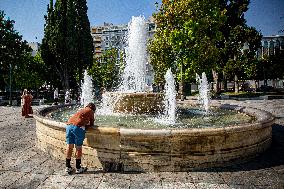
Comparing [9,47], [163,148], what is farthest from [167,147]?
[9,47]

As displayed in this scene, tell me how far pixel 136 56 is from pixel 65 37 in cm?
2246

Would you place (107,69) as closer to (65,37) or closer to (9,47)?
(65,37)

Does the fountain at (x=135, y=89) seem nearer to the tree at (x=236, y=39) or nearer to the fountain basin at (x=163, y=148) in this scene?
the fountain basin at (x=163, y=148)

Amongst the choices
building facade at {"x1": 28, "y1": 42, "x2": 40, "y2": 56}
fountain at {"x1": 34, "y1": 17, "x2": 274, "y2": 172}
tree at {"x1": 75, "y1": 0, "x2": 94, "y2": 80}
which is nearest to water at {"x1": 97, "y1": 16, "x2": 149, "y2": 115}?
fountain at {"x1": 34, "y1": 17, "x2": 274, "y2": 172}

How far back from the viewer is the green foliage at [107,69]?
2296 inches

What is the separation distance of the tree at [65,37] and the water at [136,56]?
821 inches

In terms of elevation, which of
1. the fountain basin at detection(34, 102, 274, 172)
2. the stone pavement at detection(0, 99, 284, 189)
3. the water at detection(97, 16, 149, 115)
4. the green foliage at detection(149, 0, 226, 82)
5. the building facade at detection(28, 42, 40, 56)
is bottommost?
the stone pavement at detection(0, 99, 284, 189)

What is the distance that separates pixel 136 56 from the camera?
16500 millimetres

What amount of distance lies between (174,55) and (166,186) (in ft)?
88.6

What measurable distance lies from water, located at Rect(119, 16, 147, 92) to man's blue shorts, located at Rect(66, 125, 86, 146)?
357 inches

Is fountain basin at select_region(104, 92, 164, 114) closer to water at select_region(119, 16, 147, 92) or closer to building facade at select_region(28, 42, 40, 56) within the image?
water at select_region(119, 16, 147, 92)

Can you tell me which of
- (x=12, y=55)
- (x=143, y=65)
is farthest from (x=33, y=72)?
(x=143, y=65)

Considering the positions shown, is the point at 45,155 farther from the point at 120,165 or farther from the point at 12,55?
the point at 12,55

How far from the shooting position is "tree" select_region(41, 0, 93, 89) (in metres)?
35.8
